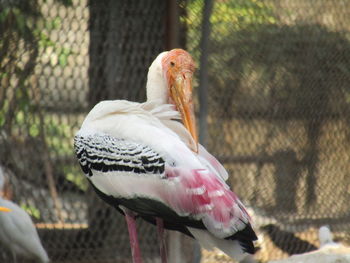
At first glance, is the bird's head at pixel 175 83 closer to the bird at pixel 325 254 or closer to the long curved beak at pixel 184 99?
the long curved beak at pixel 184 99

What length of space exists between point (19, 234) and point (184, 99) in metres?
2.26

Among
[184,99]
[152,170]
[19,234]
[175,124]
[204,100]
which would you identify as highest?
[184,99]

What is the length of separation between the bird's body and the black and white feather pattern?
161 centimetres

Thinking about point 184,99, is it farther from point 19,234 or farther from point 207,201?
point 19,234

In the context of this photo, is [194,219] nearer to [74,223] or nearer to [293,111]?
[74,223]

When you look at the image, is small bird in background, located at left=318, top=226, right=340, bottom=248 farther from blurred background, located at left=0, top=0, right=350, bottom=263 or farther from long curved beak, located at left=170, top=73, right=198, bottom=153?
long curved beak, located at left=170, top=73, right=198, bottom=153

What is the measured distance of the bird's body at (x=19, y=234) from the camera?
6.11 meters

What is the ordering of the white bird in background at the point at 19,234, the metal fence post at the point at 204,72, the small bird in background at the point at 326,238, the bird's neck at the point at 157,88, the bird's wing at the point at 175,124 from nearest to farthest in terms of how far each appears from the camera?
1. the bird's wing at the point at 175,124
2. the bird's neck at the point at 157,88
3. the white bird in background at the point at 19,234
4. the metal fence post at the point at 204,72
5. the small bird in background at the point at 326,238

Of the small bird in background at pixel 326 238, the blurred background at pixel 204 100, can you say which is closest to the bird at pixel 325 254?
the small bird in background at pixel 326 238

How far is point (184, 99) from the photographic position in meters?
4.71

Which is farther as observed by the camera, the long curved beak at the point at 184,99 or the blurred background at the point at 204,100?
the blurred background at the point at 204,100

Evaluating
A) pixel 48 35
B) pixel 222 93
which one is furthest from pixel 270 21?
pixel 48 35

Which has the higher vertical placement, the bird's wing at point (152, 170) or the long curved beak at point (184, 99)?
the long curved beak at point (184, 99)

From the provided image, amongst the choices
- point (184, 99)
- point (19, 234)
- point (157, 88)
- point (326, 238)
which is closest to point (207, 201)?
point (184, 99)
